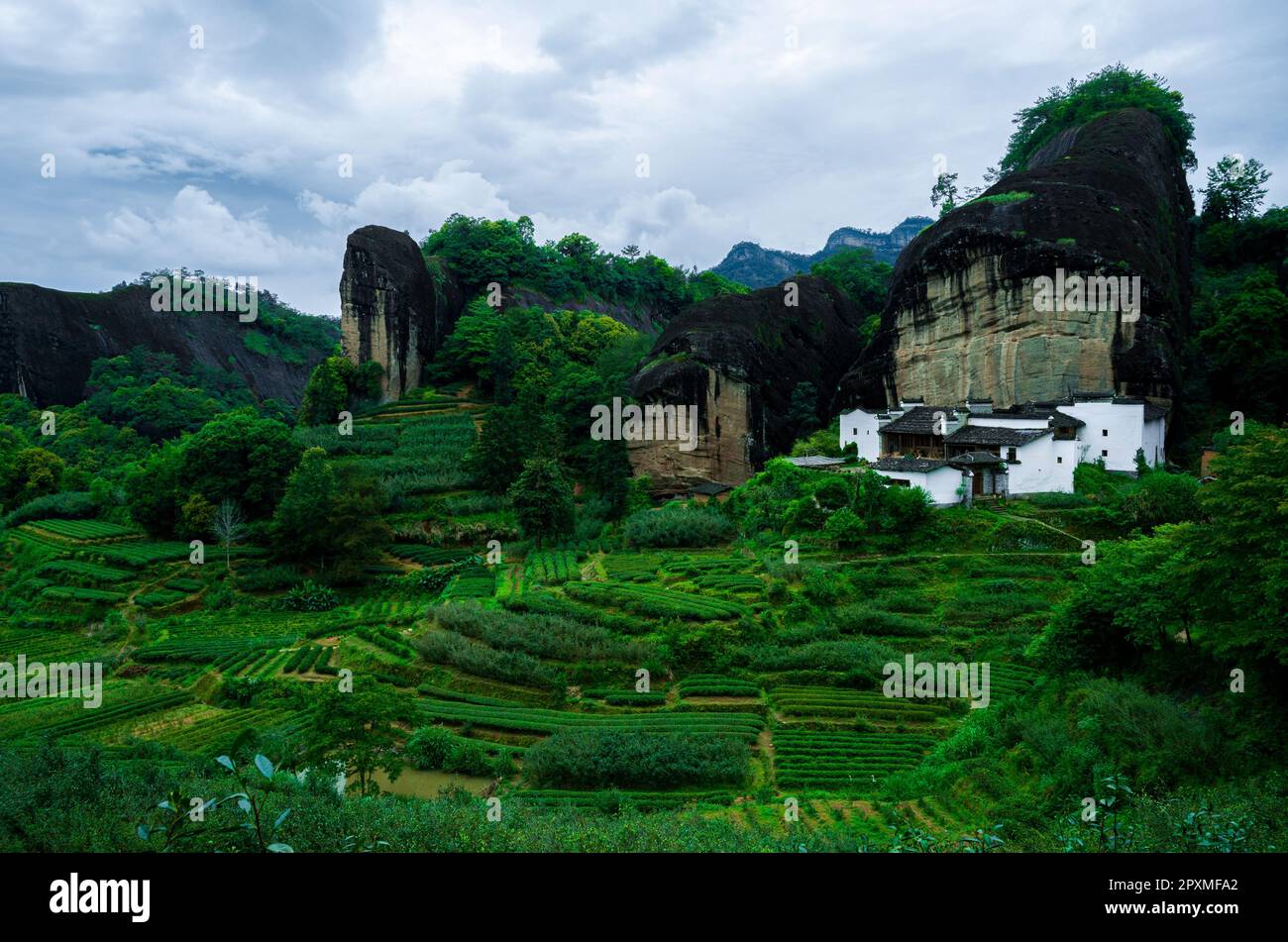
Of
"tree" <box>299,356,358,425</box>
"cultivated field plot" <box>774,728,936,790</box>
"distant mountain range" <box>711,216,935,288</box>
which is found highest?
"distant mountain range" <box>711,216,935,288</box>

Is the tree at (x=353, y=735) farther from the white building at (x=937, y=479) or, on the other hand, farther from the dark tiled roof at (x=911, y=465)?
the dark tiled roof at (x=911, y=465)

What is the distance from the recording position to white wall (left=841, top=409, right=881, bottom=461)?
42594 millimetres

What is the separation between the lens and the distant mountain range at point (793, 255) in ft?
536

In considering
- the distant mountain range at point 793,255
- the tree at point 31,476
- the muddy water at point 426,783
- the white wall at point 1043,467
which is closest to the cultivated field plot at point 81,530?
the tree at point 31,476

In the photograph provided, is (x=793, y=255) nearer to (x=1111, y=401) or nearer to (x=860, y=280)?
(x=860, y=280)

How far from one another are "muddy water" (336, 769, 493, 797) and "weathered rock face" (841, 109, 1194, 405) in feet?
115

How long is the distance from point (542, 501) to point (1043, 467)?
2444 centimetres

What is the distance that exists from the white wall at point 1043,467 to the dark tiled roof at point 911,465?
3.41 metres

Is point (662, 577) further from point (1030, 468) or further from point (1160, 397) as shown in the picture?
point (1160, 397)

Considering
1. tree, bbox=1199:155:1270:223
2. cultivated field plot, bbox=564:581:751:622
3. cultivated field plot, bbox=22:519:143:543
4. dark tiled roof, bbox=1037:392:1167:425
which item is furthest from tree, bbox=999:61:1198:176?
cultivated field plot, bbox=22:519:143:543

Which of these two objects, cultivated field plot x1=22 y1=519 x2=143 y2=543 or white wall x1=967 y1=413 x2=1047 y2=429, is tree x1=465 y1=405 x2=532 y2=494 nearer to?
cultivated field plot x1=22 y1=519 x2=143 y2=543

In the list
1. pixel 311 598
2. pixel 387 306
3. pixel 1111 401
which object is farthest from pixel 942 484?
pixel 387 306

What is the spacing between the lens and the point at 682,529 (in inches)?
1526
